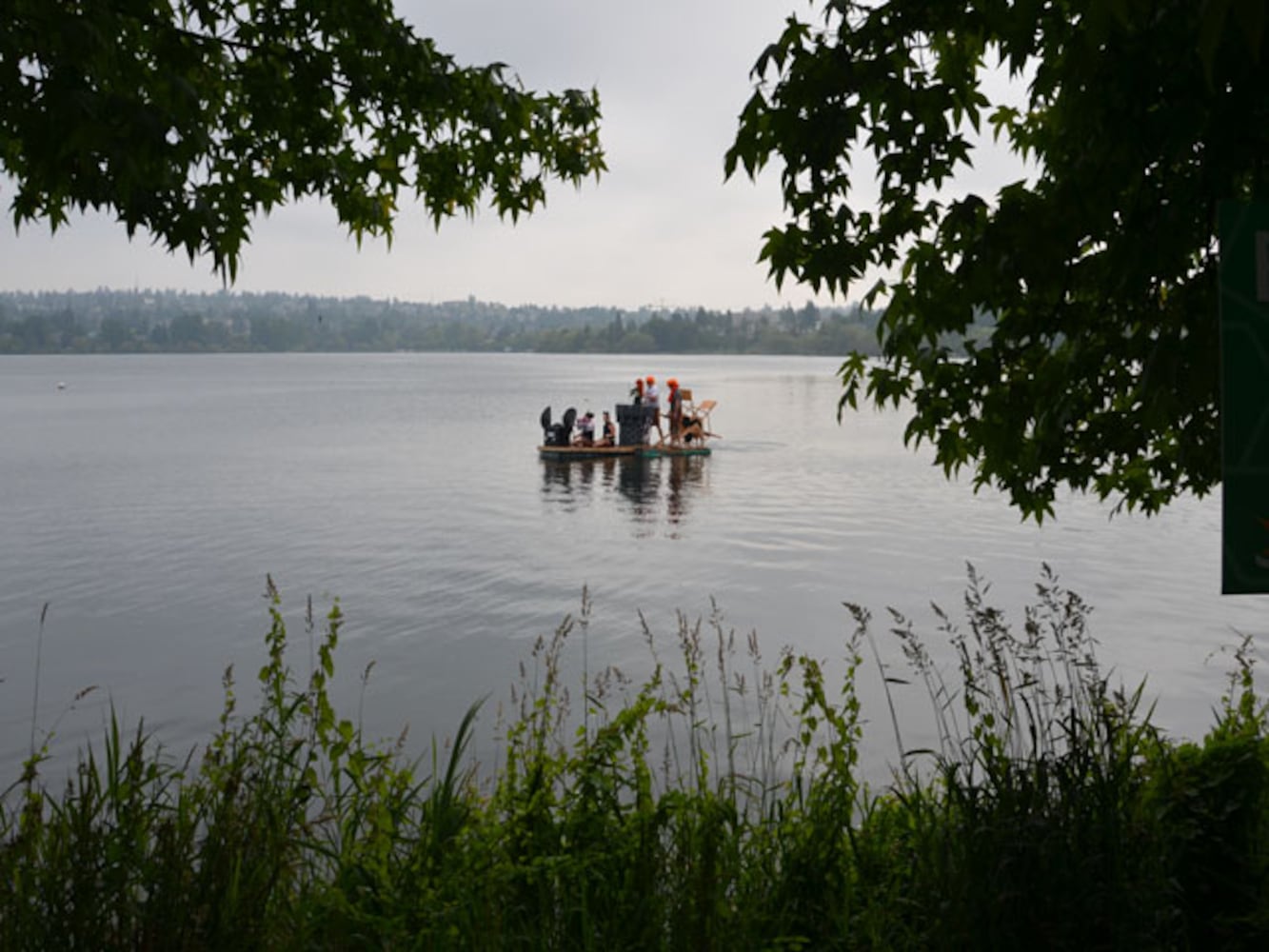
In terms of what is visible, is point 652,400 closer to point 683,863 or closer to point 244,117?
point 244,117

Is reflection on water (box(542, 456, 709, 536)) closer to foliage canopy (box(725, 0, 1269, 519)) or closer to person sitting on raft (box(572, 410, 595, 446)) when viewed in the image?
person sitting on raft (box(572, 410, 595, 446))

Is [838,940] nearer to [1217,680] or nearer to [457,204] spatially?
[457,204]

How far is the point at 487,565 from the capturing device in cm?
2216

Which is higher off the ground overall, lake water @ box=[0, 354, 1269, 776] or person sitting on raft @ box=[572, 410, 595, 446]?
person sitting on raft @ box=[572, 410, 595, 446]

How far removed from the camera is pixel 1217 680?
14.1m

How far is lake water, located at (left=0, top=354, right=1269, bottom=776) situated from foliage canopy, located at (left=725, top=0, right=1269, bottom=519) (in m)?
3.82

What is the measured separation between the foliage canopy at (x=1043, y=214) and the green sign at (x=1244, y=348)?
2.23 ft

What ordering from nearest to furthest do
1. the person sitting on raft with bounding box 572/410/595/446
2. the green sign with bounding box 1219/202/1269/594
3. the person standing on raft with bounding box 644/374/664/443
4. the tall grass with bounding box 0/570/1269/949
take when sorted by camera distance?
1. the green sign with bounding box 1219/202/1269/594
2. the tall grass with bounding box 0/570/1269/949
3. the person standing on raft with bounding box 644/374/664/443
4. the person sitting on raft with bounding box 572/410/595/446

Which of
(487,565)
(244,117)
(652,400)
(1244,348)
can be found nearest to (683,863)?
(1244,348)

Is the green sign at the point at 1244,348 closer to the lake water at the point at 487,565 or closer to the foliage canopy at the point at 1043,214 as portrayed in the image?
the foliage canopy at the point at 1043,214

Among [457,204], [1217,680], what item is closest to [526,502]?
[1217,680]

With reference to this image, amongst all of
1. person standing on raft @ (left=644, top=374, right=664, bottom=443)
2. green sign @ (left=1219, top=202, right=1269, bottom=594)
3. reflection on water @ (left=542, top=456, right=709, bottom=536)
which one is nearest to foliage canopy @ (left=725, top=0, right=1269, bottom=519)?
green sign @ (left=1219, top=202, right=1269, bottom=594)

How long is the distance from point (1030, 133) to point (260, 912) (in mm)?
5317

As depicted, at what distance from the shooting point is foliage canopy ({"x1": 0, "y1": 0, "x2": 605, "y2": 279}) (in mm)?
3836
